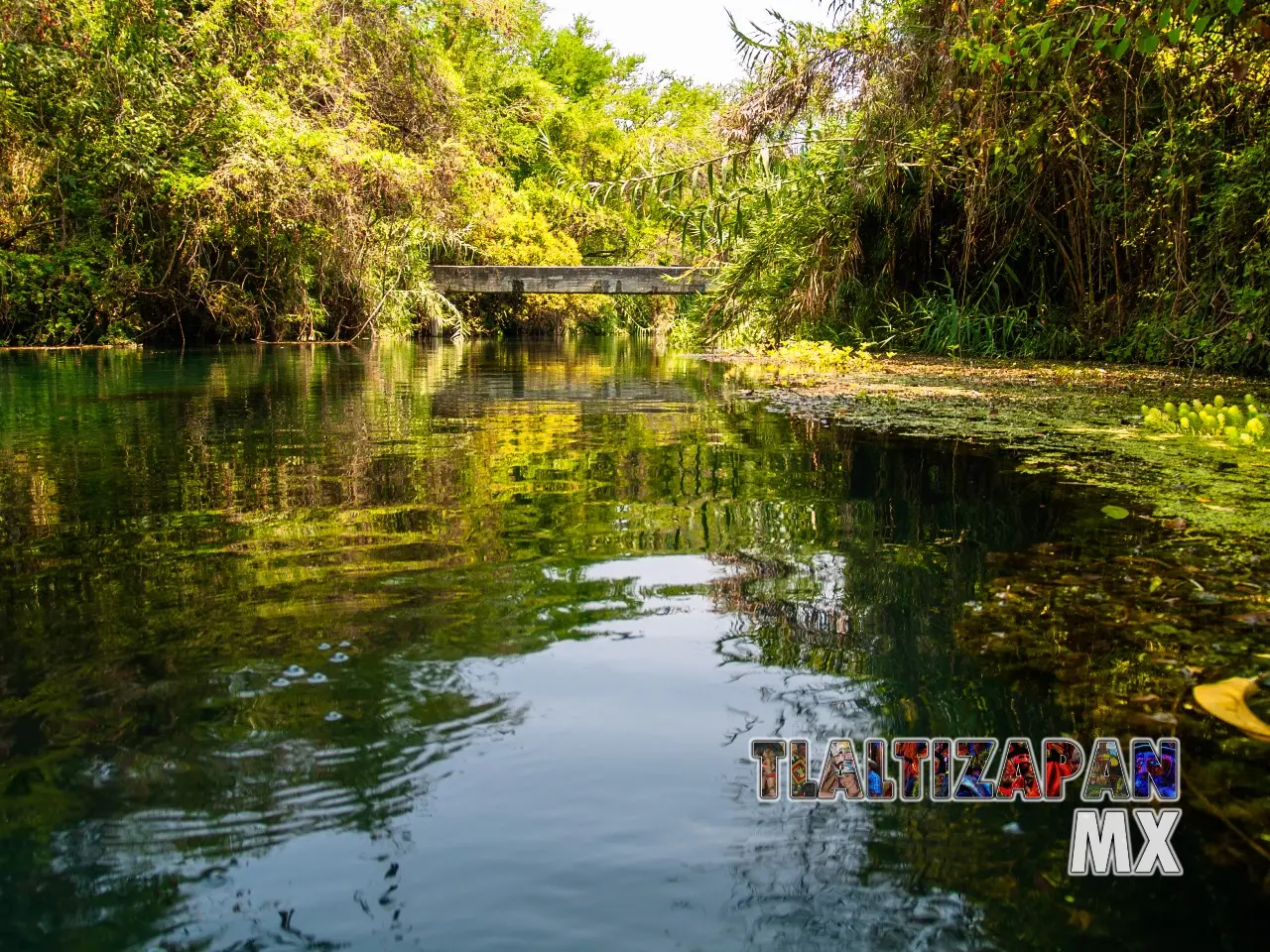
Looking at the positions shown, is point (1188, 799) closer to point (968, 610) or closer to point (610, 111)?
point (968, 610)

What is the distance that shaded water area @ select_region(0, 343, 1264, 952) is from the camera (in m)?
1.09

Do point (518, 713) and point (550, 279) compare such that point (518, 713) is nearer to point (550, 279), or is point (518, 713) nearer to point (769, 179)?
point (769, 179)

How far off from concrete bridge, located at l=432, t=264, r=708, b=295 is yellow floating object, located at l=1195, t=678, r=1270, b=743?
66.8ft

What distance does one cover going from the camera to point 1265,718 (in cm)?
152

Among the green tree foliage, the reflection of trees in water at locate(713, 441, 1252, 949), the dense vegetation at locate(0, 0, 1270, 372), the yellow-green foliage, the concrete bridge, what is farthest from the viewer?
the concrete bridge

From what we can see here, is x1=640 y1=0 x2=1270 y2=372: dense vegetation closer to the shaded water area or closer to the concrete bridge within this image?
the shaded water area

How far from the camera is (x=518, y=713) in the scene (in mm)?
1578

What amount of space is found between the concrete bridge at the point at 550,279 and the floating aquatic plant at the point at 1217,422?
17328mm

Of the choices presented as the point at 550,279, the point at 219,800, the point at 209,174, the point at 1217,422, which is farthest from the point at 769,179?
the point at 219,800

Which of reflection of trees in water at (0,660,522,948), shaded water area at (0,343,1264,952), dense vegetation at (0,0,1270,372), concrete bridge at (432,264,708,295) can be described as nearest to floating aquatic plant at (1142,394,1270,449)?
shaded water area at (0,343,1264,952)

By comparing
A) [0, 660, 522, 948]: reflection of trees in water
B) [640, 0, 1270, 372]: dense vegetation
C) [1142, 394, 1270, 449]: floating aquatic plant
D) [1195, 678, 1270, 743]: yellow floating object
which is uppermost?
[640, 0, 1270, 372]: dense vegetation

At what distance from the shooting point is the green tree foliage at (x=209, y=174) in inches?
520

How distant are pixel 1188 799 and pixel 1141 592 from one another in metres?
0.93

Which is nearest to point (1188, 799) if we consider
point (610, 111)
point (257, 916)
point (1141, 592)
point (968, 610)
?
point (968, 610)
